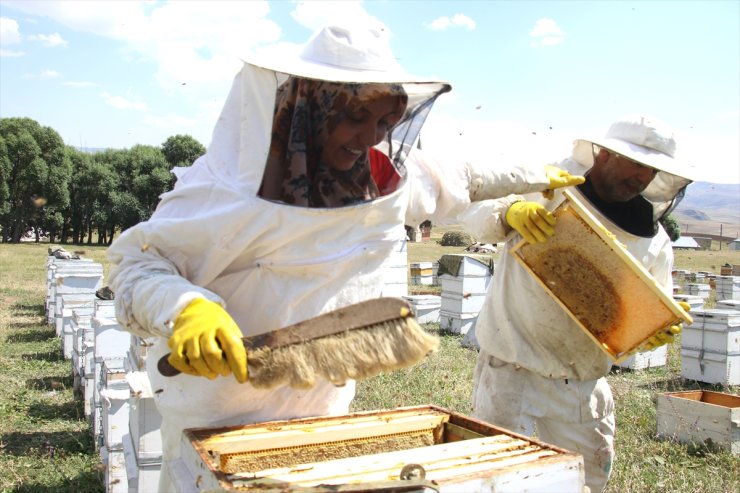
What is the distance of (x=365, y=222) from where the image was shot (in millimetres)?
1991

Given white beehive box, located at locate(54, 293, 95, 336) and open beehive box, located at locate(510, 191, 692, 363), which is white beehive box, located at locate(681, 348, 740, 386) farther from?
white beehive box, located at locate(54, 293, 95, 336)

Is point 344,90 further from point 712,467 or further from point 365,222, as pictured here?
point 712,467

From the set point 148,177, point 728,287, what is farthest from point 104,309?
point 148,177

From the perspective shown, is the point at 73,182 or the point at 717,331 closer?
the point at 717,331

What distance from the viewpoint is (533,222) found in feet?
9.91

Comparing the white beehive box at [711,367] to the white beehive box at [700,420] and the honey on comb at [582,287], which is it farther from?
the honey on comb at [582,287]

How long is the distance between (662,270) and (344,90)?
2.30m

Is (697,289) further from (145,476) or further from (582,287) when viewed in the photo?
(145,476)

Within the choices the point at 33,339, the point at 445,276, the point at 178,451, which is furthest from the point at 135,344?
the point at 445,276

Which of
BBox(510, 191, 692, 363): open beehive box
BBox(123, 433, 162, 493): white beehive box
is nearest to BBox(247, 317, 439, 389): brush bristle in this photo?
BBox(510, 191, 692, 363): open beehive box

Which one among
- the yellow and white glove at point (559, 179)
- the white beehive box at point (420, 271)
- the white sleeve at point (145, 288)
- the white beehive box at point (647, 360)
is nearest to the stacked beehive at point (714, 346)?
the white beehive box at point (647, 360)

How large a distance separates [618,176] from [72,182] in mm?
→ 41907

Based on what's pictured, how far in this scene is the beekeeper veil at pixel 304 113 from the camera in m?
1.81

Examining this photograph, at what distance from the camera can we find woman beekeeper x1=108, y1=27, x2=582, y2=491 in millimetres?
1796
